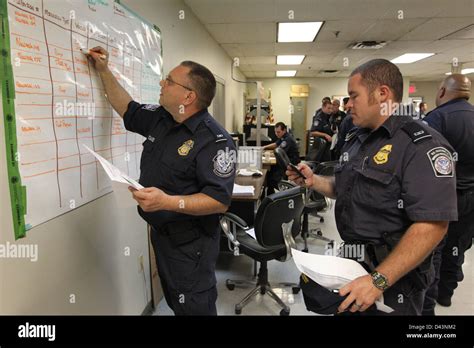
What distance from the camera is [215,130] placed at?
149 centimetres

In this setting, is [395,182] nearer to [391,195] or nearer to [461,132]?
[391,195]

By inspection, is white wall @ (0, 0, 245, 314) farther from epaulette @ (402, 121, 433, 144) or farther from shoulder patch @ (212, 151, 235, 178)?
epaulette @ (402, 121, 433, 144)

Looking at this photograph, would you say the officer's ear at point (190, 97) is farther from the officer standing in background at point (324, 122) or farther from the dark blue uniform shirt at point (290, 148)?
the officer standing in background at point (324, 122)

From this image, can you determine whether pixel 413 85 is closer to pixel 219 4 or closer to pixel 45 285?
pixel 219 4

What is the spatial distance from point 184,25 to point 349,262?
3100 millimetres

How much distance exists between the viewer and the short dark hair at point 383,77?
3.73ft

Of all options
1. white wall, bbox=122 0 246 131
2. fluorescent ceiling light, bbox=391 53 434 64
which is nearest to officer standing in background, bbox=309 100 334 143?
white wall, bbox=122 0 246 131

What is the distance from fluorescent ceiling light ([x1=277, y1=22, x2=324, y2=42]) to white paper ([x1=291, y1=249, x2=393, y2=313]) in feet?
12.9

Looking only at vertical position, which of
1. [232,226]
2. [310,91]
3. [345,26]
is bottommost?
[232,226]

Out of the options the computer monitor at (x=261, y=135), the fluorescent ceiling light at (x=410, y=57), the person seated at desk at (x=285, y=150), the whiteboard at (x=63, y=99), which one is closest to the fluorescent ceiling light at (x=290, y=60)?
the computer monitor at (x=261, y=135)

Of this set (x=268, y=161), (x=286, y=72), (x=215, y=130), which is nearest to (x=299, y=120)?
(x=286, y=72)

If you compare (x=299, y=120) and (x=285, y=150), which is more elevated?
(x=299, y=120)

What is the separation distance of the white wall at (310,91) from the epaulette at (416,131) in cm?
943

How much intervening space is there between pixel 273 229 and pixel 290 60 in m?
5.87
